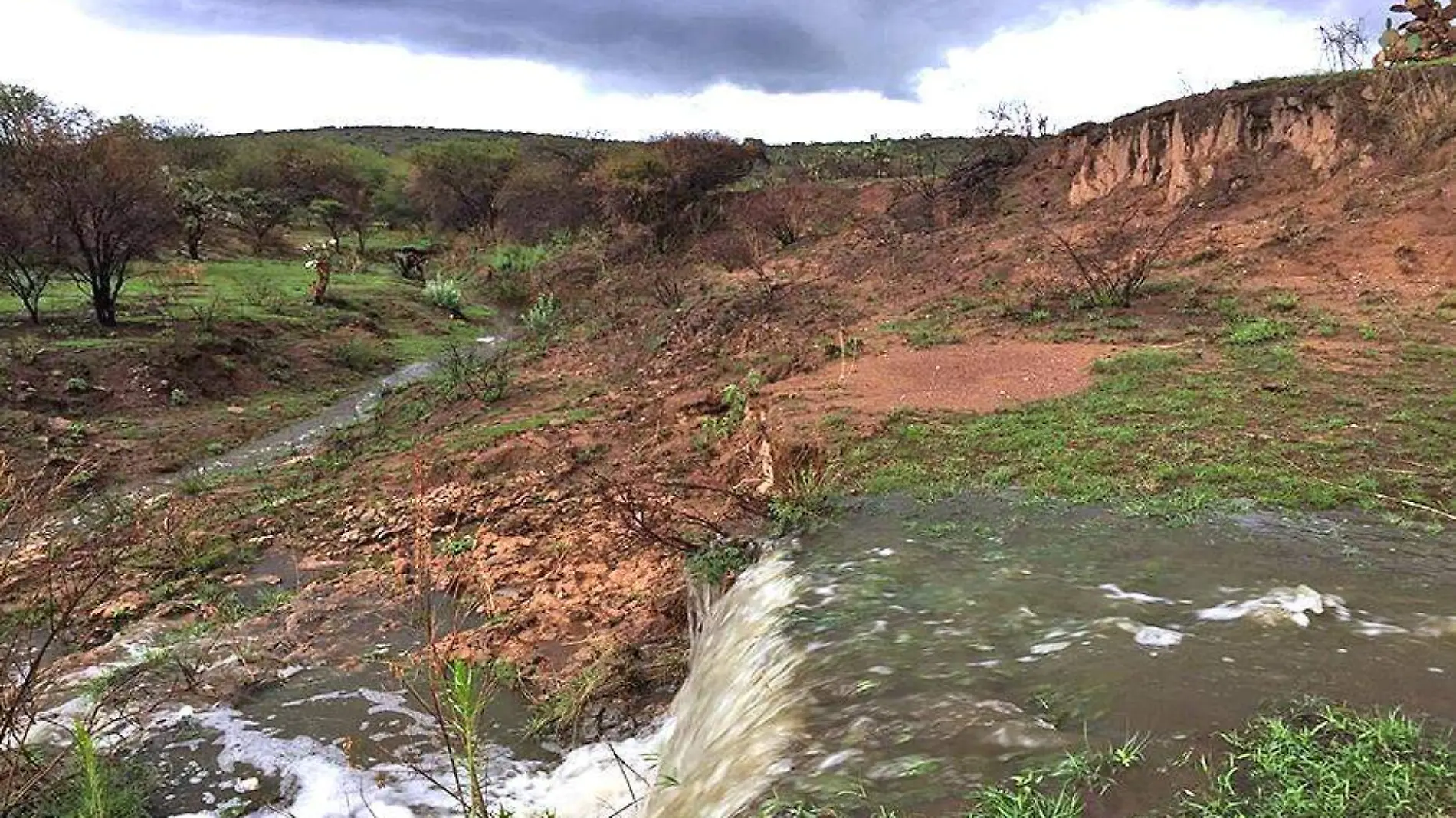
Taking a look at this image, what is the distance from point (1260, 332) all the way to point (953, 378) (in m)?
3.31

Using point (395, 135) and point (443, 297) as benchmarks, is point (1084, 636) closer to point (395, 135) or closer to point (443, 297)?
point (443, 297)

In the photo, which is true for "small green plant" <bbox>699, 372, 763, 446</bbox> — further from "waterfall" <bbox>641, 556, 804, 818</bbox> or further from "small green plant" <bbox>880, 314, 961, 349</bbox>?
"waterfall" <bbox>641, 556, 804, 818</bbox>

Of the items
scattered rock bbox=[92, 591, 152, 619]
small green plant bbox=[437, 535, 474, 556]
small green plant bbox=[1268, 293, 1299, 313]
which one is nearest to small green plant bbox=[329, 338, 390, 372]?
scattered rock bbox=[92, 591, 152, 619]

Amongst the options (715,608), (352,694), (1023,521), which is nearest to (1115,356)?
(1023,521)

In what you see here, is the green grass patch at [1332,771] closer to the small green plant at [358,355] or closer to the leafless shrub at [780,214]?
the small green plant at [358,355]

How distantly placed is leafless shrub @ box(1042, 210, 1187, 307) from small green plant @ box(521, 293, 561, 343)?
9917 mm

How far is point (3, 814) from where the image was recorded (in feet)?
13.3

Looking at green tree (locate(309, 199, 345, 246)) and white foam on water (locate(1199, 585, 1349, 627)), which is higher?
green tree (locate(309, 199, 345, 246))

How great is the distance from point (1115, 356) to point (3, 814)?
9470mm

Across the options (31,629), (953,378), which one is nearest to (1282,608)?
(31,629)

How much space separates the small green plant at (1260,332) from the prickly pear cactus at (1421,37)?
9.40m

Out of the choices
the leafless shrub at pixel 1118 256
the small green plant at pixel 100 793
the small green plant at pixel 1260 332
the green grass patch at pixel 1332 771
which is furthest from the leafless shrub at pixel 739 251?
the green grass patch at pixel 1332 771

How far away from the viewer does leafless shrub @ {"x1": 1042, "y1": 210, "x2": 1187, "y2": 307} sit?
12531 millimetres

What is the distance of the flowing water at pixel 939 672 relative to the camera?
124 inches
